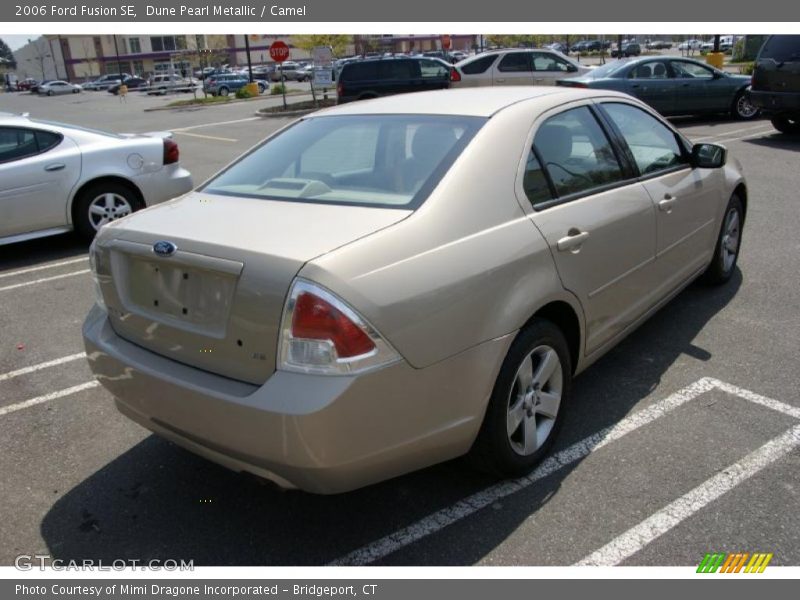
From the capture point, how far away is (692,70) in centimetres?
1551

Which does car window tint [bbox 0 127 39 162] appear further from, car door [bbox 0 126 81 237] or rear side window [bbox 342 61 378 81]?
rear side window [bbox 342 61 378 81]

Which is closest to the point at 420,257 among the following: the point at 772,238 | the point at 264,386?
the point at 264,386

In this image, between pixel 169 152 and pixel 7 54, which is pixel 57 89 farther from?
pixel 7 54

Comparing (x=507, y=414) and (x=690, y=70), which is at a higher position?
(x=690, y=70)

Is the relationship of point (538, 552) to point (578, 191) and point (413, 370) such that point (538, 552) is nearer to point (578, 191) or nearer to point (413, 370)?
point (413, 370)

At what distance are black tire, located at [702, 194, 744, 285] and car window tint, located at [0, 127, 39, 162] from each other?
641 cm

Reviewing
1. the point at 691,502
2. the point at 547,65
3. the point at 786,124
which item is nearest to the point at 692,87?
the point at 786,124

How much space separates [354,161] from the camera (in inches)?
136

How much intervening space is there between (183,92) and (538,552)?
2188 inches

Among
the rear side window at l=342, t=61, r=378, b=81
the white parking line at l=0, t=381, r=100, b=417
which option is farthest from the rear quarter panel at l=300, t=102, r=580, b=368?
the rear side window at l=342, t=61, r=378, b=81

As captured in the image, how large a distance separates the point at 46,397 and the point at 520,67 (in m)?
16.6

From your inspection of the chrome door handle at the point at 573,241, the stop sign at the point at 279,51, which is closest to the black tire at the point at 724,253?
the chrome door handle at the point at 573,241

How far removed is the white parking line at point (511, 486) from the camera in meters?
2.76

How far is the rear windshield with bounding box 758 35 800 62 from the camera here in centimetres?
1234
